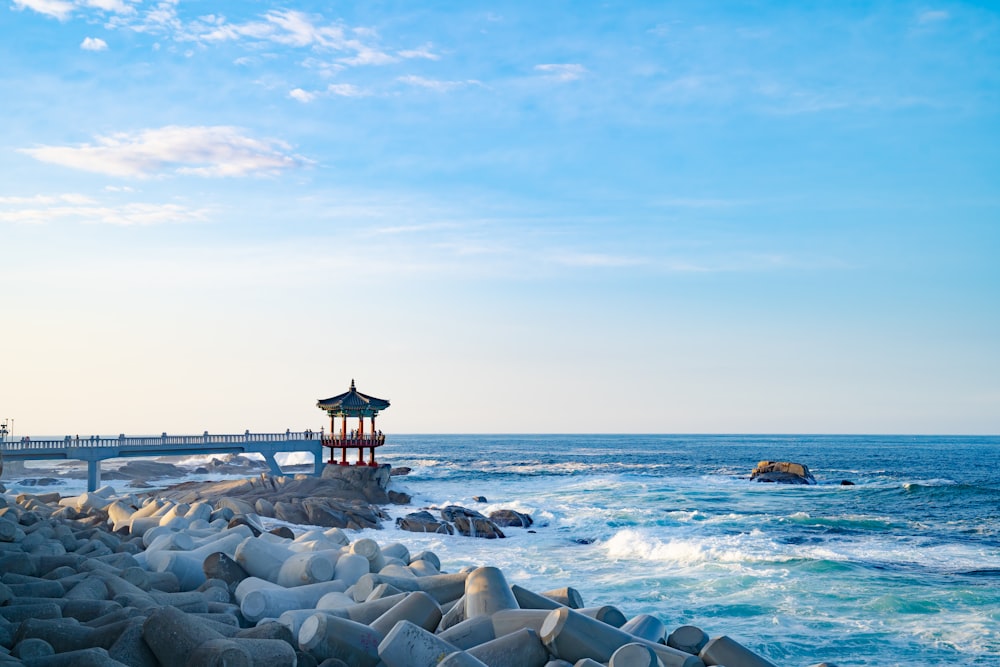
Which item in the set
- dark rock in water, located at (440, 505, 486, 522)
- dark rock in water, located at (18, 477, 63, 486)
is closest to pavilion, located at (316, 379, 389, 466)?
dark rock in water, located at (440, 505, 486, 522)

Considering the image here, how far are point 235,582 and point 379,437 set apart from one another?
29.2 metres

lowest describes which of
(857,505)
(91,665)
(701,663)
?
(857,505)

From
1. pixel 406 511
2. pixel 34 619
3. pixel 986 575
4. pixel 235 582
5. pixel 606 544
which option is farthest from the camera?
pixel 406 511

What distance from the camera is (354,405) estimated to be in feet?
125

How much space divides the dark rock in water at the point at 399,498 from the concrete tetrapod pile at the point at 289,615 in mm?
21682

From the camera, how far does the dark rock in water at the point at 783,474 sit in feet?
167

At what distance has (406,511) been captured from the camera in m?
31.9

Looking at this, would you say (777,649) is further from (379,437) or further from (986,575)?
(379,437)

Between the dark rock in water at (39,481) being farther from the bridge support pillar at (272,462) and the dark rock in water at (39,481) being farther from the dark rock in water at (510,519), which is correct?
the dark rock in water at (510,519)

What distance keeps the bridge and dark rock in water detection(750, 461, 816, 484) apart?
26.3 m

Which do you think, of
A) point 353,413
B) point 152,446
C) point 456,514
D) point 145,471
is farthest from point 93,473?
point 145,471

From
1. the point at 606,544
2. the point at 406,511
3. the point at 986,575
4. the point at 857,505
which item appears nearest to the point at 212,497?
the point at 406,511

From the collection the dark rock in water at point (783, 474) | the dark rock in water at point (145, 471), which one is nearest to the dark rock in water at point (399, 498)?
the dark rock in water at point (783, 474)

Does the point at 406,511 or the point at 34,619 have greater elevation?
the point at 34,619
